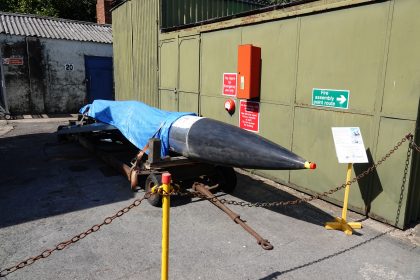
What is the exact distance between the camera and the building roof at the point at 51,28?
52.8 feet

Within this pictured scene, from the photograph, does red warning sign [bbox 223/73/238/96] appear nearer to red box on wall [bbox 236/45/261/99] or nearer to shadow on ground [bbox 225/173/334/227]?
red box on wall [bbox 236/45/261/99]

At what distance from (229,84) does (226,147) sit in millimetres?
3428

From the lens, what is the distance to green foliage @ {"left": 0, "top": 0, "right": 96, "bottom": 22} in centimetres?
3072

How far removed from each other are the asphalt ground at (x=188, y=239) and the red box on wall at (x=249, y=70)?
2023 mm

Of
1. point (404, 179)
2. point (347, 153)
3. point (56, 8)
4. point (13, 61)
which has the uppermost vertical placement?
point (56, 8)

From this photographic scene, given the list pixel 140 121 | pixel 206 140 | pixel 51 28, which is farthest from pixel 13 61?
pixel 206 140

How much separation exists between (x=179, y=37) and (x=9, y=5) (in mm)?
31433

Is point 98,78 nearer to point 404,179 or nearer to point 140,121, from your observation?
point 140,121

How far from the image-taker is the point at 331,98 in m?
6.03

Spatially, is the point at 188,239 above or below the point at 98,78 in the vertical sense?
below

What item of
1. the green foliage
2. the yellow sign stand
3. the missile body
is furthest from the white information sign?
the green foliage

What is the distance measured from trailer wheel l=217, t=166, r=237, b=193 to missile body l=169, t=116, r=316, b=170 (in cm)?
96

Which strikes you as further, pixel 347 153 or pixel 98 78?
pixel 98 78

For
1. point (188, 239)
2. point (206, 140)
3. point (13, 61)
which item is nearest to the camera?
point (188, 239)
